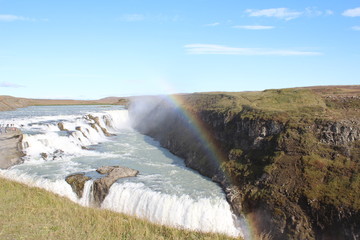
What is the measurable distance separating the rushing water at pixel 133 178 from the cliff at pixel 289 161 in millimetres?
1565

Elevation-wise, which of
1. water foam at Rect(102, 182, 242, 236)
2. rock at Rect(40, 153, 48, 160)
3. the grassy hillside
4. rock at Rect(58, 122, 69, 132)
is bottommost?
water foam at Rect(102, 182, 242, 236)

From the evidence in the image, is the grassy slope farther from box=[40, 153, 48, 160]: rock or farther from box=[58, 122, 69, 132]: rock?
box=[58, 122, 69, 132]: rock

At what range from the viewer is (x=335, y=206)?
15.4 metres

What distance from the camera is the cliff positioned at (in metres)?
15.6

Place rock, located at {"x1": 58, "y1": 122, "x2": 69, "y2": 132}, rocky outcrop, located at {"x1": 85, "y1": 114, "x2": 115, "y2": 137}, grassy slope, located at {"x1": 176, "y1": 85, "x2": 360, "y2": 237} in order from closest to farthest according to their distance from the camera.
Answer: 1. grassy slope, located at {"x1": 176, "y1": 85, "x2": 360, "y2": 237}
2. rock, located at {"x1": 58, "y1": 122, "x2": 69, "y2": 132}
3. rocky outcrop, located at {"x1": 85, "y1": 114, "x2": 115, "y2": 137}

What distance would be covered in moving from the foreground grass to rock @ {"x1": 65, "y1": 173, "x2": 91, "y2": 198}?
8723 millimetres

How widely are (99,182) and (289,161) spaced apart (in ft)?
42.0

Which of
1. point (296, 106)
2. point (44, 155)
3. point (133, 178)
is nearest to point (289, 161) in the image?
point (296, 106)

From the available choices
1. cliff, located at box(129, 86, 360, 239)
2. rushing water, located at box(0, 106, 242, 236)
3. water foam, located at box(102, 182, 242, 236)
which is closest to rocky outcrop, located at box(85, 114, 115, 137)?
rushing water, located at box(0, 106, 242, 236)

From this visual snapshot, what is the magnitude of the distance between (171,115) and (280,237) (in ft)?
104

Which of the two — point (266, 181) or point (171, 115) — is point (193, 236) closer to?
point (266, 181)

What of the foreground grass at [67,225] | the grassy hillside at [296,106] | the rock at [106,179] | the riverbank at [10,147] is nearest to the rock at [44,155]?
the riverbank at [10,147]

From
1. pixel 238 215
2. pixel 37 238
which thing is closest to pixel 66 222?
pixel 37 238

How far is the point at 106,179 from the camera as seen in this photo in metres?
20.8
